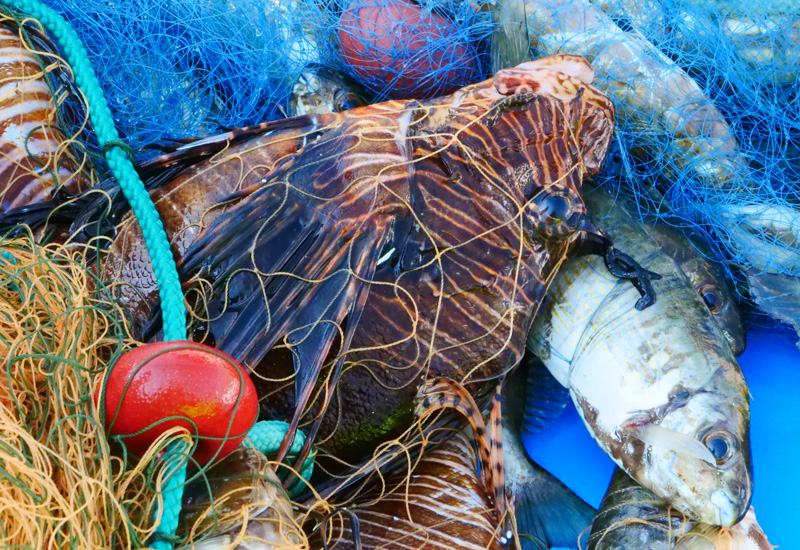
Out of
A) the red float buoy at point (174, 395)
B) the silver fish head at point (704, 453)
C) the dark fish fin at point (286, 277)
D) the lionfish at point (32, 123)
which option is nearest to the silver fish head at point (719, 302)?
the silver fish head at point (704, 453)

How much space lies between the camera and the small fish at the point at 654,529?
2.56 meters

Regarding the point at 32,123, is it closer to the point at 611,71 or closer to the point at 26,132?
the point at 26,132

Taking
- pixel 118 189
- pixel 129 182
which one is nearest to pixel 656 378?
pixel 129 182

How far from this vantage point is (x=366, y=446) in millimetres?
2445

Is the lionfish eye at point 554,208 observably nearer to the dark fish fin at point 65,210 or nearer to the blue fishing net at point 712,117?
the blue fishing net at point 712,117

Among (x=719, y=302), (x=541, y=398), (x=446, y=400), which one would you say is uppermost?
(x=446, y=400)

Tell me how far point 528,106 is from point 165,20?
170cm

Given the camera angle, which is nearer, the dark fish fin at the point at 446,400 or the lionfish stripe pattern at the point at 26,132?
the dark fish fin at the point at 446,400

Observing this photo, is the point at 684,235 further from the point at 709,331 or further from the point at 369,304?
the point at 369,304

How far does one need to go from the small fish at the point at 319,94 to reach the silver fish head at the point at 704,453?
1949 millimetres

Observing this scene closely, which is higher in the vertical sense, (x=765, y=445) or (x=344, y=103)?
(x=344, y=103)

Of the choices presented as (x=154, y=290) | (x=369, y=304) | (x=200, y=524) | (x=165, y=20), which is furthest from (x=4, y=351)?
(x=165, y=20)

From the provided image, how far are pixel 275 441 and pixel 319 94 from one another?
1757 millimetres

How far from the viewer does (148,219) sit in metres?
2.15
